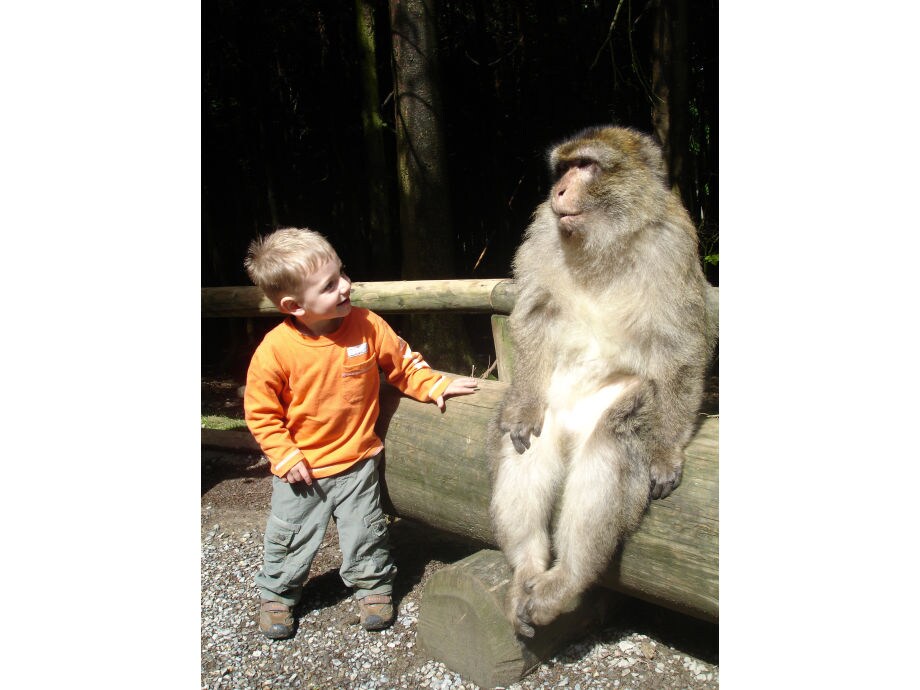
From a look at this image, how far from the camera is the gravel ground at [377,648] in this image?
8.70 feet

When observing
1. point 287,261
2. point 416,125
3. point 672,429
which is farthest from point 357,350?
point 416,125

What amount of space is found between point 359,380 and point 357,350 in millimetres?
122

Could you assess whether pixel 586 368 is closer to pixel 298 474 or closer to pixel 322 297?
pixel 322 297

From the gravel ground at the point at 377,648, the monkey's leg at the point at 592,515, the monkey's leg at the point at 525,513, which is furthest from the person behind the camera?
the gravel ground at the point at 377,648

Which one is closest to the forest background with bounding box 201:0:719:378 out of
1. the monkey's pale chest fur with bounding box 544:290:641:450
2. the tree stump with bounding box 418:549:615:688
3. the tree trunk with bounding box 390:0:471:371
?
the tree trunk with bounding box 390:0:471:371

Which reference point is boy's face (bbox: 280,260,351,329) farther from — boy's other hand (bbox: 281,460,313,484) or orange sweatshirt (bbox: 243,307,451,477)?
boy's other hand (bbox: 281,460,313,484)

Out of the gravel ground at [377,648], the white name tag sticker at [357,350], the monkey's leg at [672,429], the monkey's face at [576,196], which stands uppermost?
the monkey's face at [576,196]

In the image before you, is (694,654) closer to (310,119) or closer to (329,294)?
(329,294)

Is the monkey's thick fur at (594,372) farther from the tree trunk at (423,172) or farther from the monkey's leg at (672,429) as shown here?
the tree trunk at (423,172)

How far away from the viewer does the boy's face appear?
2760mm

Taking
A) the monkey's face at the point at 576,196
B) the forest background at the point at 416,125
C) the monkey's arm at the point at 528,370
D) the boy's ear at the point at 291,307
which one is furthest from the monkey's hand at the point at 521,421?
the forest background at the point at 416,125

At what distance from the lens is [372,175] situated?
6.09m

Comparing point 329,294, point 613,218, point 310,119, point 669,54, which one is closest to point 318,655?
point 329,294

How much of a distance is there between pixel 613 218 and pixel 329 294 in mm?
1090
